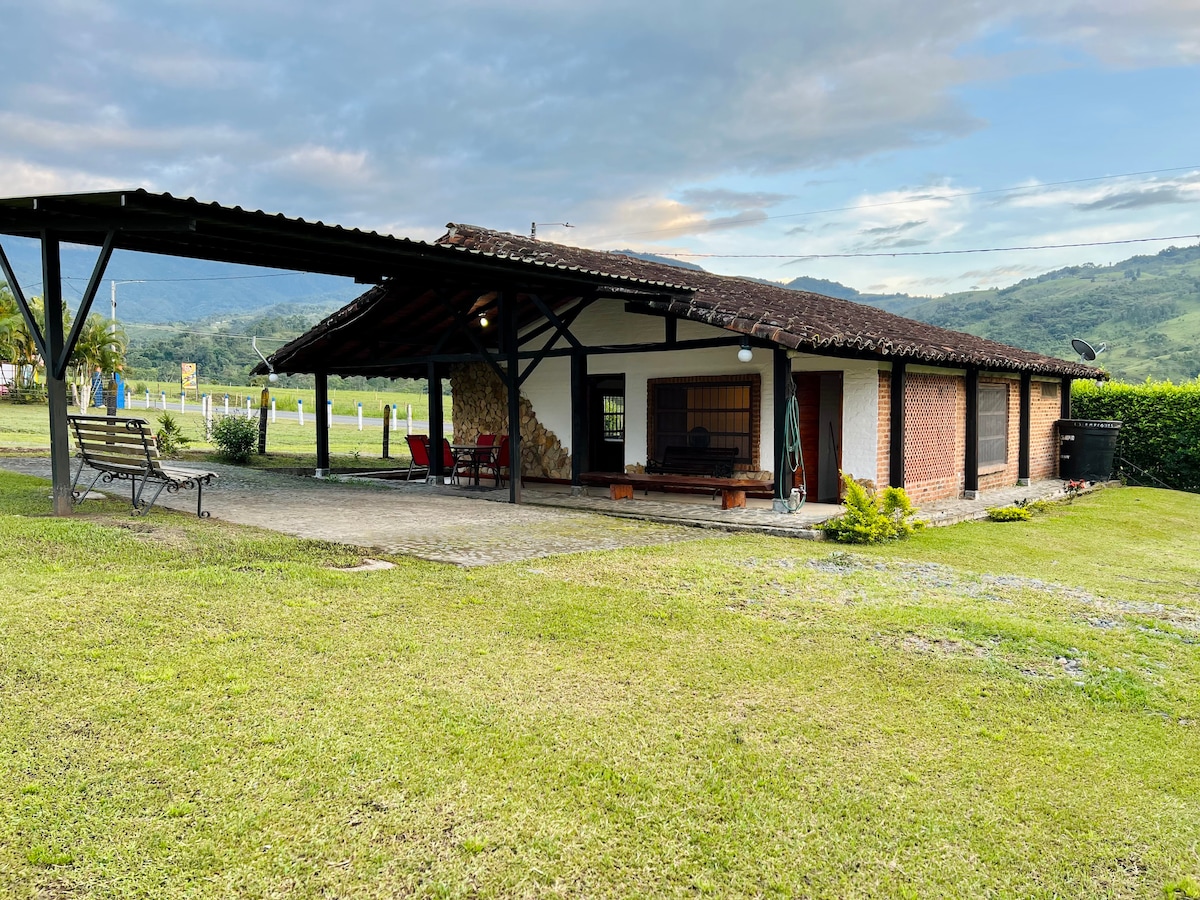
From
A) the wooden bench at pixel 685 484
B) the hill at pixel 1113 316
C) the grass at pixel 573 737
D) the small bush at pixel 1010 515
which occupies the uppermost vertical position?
the hill at pixel 1113 316

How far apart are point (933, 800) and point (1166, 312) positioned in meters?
84.1

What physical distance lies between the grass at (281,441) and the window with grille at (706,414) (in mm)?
7677

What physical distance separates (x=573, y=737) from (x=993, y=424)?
43.5 ft

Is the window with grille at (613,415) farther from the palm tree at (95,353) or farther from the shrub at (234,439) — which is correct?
the palm tree at (95,353)

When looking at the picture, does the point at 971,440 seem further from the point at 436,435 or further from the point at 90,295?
the point at 90,295

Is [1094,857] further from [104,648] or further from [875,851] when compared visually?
[104,648]

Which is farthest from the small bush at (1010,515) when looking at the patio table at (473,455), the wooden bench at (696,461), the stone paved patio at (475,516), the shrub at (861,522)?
the patio table at (473,455)

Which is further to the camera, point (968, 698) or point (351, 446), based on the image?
point (351, 446)

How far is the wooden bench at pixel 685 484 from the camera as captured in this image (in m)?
10.9

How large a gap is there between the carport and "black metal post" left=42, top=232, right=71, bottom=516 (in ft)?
0.04

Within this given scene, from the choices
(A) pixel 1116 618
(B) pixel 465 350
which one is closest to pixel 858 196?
(B) pixel 465 350

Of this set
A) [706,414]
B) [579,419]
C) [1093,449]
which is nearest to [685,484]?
[706,414]

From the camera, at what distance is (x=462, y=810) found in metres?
2.75

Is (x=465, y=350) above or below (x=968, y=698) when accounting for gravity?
above
